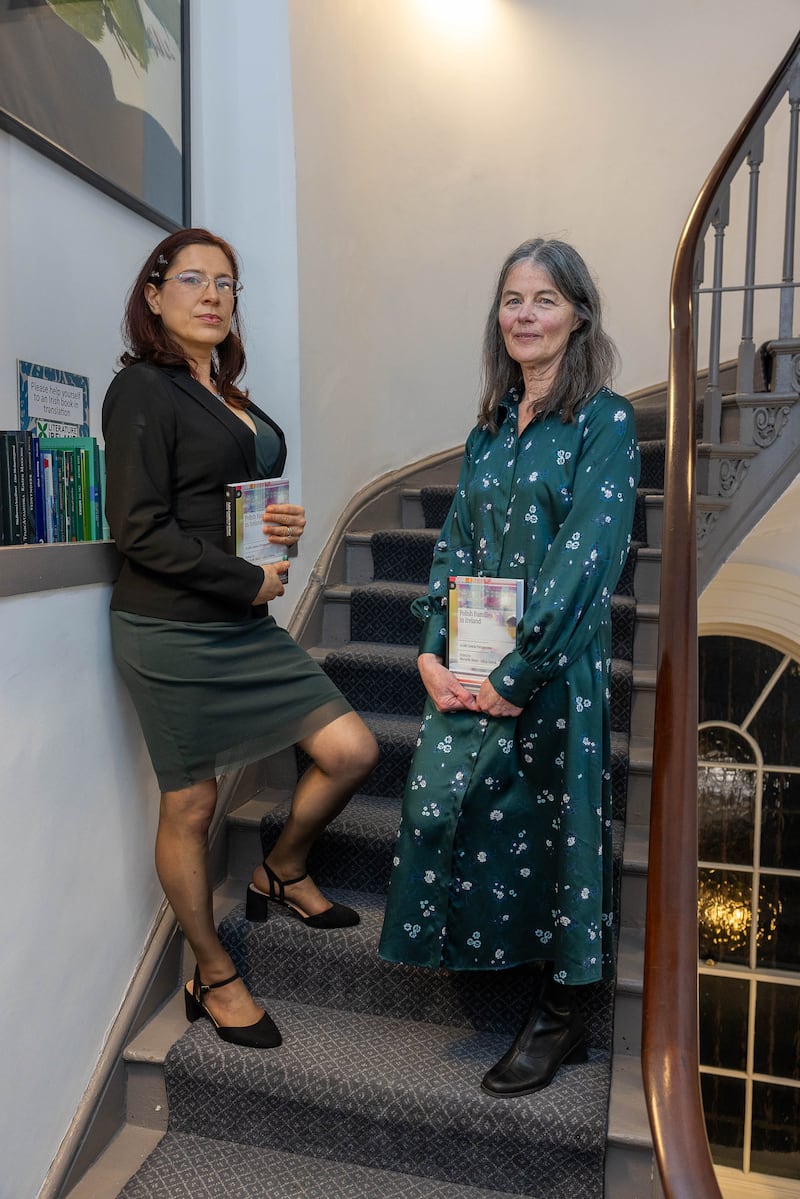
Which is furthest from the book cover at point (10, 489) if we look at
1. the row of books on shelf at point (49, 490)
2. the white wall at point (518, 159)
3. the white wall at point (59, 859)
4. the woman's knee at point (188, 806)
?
the white wall at point (518, 159)

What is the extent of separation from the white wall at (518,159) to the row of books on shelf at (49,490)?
1.84 meters

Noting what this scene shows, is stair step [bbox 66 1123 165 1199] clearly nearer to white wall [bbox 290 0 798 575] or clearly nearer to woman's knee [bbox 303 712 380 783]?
woman's knee [bbox 303 712 380 783]

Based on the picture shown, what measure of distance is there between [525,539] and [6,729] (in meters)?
0.94

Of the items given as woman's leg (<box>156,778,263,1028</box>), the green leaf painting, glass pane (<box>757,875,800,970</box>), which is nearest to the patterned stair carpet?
woman's leg (<box>156,778,263,1028</box>)

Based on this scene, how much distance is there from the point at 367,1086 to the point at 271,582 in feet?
3.21

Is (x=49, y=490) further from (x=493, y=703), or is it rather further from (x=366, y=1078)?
(x=366, y=1078)

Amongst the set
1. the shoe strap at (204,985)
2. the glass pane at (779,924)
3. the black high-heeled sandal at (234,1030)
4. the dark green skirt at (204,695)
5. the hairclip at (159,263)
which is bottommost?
the glass pane at (779,924)

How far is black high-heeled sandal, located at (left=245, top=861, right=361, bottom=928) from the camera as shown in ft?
6.81

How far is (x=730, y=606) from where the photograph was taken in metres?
4.80

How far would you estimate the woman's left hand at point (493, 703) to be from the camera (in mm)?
1647

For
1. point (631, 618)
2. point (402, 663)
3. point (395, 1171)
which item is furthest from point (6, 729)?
point (631, 618)

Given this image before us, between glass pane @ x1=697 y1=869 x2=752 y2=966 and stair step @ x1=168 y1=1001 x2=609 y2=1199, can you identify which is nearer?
stair step @ x1=168 y1=1001 x2=609 y2=1199

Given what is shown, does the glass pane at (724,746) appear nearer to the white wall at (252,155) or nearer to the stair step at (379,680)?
the stair step at (379,680)

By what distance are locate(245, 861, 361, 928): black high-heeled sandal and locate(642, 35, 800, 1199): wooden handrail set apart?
1078 millimetres
